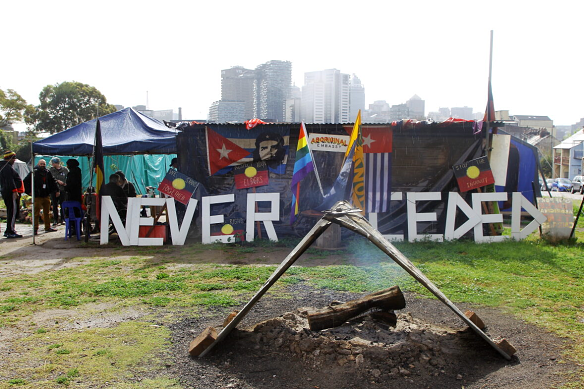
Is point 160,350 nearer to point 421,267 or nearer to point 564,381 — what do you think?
point 564,381

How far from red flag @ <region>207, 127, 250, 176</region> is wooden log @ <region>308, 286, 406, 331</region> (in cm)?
700

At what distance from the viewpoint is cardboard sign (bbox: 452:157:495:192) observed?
11.1 metres

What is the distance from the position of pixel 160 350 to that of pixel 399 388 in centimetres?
251

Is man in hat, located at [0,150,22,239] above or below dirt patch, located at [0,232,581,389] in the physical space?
above

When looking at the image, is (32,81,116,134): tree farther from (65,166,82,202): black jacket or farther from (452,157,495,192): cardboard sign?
(452,157,495,192): cardboard sign

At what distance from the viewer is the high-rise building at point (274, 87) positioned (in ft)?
33.5

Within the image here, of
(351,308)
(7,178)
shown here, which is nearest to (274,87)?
(351,308)

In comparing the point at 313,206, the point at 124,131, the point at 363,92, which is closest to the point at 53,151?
the point at 124,131

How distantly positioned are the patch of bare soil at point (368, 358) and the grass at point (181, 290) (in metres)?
0.36

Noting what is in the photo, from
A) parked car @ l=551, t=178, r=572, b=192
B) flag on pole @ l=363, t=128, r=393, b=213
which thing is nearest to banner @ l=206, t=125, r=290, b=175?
flag on pole @ l=363, t=128, r=393, b=213

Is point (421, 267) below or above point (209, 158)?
below

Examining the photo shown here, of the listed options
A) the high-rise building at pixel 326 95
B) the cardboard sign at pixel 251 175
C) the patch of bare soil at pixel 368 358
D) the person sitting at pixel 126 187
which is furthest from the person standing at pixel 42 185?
the patch of bare soil at pixel 368 358

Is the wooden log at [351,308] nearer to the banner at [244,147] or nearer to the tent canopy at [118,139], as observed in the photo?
the banner at [244,147]

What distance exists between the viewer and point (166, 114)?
42312 millimetres
